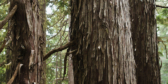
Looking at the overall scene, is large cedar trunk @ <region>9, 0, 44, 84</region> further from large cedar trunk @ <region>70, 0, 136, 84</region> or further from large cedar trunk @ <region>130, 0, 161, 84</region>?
large cedar trunk @ <region>130, 0, 161, 84</region>

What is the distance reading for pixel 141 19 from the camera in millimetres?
2219

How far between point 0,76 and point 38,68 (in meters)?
5.39

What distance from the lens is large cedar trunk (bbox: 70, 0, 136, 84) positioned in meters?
1.53

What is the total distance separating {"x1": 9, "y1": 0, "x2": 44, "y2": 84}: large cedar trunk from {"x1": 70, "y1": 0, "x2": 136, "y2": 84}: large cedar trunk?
0.64 meters

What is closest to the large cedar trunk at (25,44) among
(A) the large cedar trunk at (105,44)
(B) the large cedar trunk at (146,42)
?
(A) the large cedar trunk at (105,44)

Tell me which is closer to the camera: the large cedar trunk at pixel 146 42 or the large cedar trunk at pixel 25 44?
the large cedar trunk at pixel 25 44

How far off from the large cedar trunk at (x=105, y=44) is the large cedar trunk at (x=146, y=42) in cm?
63

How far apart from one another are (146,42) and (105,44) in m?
0.90

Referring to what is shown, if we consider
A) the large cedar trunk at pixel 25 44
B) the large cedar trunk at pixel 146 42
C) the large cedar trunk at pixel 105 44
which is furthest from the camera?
the large cedar trunk at pixel 146 42

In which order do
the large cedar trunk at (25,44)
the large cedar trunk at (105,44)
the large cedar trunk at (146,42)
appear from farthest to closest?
the large cedar trunk at (146,42) < the large cedar trunk at (25,44) < the large cedar trunk at (105,44)

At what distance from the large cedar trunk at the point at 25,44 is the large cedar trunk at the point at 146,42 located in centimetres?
143

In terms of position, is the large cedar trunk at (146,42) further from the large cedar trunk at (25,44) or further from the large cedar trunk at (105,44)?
the large cedar trunk at (25,44)

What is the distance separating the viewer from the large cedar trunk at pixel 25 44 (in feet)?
6.25

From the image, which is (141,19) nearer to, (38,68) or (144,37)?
(144,37)
